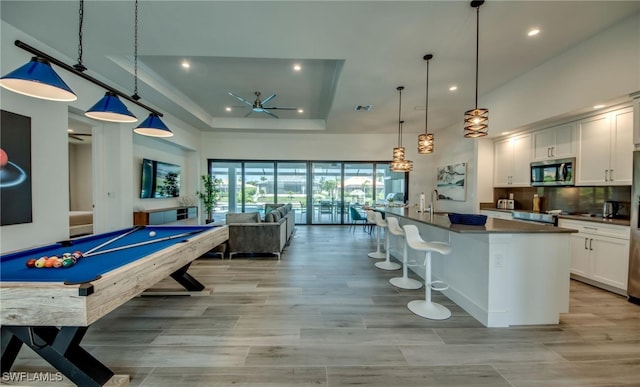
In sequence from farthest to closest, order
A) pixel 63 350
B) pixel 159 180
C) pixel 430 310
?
pixel 159 180 → pixel 430 310 → pixel 63 350

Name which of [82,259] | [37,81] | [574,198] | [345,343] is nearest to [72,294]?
[82,259]

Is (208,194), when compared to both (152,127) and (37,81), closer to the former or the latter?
(152,127)

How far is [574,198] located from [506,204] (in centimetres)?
121

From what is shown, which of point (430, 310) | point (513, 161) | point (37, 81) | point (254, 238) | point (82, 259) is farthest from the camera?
point (513, 161)

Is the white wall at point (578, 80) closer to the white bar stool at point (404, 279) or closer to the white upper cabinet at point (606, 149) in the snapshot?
the white upper cabinet at point (606, 149)

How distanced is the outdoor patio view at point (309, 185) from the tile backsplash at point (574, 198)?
363 cm

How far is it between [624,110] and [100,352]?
6.47 metres

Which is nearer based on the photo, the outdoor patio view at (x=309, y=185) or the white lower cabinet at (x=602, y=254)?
the white lower cabinet at (x=602, y=254)

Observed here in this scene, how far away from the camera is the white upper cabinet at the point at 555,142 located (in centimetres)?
389

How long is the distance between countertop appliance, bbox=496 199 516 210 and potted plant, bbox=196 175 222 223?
798 centimetres

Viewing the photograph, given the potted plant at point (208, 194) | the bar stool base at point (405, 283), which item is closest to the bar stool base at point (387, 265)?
the bar stool base at point (405, 283)

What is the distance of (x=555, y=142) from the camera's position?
4133 millimetres

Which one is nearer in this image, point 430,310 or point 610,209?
point 430,310

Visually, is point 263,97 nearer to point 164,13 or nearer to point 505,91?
point 164,13
